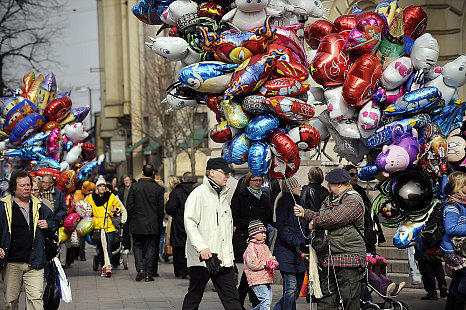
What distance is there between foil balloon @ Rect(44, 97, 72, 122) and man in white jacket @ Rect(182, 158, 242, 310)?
6862 mm

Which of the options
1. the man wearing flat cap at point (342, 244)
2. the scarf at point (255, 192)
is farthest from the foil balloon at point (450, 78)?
the scarf at point (255, 192)

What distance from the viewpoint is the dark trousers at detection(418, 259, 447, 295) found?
10898mm

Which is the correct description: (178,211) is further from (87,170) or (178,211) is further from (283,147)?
(283,147)

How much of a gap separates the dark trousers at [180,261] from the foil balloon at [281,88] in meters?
6.20

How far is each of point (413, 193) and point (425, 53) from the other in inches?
62.1

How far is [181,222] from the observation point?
14297mm

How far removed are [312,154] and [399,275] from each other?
Result: 515 centimetres

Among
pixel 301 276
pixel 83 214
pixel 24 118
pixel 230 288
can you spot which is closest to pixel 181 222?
pixel 83 214

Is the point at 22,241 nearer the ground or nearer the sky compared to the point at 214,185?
nearer the ground

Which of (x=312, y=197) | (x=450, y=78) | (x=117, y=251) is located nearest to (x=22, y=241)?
(x=312, y=197)

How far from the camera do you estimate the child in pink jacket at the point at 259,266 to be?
9102mm

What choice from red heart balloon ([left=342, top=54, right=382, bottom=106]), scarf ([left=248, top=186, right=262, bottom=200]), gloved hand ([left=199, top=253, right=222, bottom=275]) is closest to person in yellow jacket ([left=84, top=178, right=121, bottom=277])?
scarf ([left=248, top=186, right=262, bottom=200])

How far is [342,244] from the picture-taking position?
27.1 ft

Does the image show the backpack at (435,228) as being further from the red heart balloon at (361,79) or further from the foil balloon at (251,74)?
the foil balloon at (251,74)
